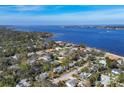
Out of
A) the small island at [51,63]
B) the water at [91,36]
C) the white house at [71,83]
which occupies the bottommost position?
the white house at [71,83]

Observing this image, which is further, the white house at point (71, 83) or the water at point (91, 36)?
the water at point (91, 36)

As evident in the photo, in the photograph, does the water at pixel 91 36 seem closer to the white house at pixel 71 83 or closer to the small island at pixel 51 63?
the small island at pixel 51 63

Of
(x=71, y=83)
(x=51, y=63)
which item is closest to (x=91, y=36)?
(x=51, y=63)

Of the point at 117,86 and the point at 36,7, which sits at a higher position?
the point at 36,7

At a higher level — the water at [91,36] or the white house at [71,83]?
the water at [91,36]

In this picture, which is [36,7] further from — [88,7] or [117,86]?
[117,86]

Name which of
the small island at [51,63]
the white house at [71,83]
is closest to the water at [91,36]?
the small island at [51,63]

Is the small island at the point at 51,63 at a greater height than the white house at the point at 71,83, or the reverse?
the small island at the point at 51,63
